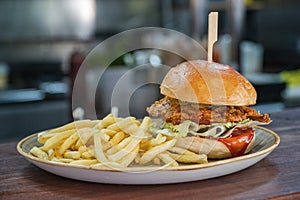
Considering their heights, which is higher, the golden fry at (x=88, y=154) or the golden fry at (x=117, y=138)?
the golden fry at (x=117, y=138)

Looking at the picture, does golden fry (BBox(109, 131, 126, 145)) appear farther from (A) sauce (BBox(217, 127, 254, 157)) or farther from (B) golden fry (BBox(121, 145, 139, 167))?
(A) sauce (BBox(217, 127, 254, 157))

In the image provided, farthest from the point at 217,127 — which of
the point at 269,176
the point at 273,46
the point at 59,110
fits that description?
the point at 273,46

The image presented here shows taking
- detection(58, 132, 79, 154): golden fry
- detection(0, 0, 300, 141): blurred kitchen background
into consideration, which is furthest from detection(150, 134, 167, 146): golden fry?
detection(0, 0, 300, 141): blurred kitchen background

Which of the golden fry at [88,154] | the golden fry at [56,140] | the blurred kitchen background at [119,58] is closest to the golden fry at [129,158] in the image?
the golden fry at [88,154]

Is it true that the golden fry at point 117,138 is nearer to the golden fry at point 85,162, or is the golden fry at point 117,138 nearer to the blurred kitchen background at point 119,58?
the golden fry at point 85,162

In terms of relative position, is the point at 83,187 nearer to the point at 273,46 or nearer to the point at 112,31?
the point at 273,46

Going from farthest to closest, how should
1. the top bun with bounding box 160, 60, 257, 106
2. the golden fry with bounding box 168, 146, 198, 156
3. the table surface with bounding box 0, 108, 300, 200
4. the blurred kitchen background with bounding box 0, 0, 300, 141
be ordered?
the blurred kitchen background with bounding box 0, 0, 300, 141
the top bun with bounding box 160, 60, 257, 106
the golden fry with bounding box 168, 146, 198, 156
the table surface with bounding box 0, 108, 300, 200

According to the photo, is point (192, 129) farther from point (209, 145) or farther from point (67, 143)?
point (67, 143)
